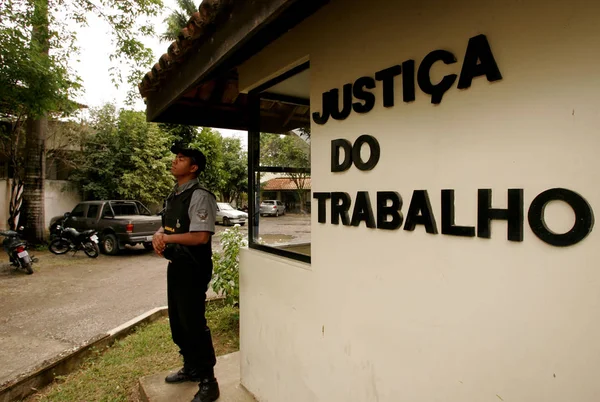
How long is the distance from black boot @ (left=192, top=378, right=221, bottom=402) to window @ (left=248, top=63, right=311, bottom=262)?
1133 millimetres

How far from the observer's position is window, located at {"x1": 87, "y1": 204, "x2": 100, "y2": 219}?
11211mm

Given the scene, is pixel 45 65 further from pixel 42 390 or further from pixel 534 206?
pixel 534 206

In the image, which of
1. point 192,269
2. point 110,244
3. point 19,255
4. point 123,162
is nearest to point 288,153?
point 192,269

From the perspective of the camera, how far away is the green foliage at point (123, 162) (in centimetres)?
1623

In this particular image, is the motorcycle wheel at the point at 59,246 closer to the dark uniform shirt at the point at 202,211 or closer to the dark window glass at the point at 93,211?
the dark window glass at the point at 93,211

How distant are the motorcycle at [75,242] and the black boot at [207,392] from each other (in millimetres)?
9230

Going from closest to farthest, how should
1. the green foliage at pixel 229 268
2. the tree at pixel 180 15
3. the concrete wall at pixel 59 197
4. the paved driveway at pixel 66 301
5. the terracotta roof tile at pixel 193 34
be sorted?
the terracotta roof tile at pixel 193 34 → the paved driveway at pixel 66 301 → the green foliage at pixel 229 268 → the concrete wall at pixel 59 197 → the tree at pixel 180 15

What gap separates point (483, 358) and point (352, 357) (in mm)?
785

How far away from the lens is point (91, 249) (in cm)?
1048

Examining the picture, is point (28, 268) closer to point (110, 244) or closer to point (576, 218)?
Answer: point (110, 244)

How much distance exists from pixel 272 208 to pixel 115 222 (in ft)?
31.1

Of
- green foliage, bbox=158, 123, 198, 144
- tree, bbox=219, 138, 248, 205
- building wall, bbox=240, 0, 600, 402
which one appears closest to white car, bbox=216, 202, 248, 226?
green foliage, bbox=158, 123, 198, 144

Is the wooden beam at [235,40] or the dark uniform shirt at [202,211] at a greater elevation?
Result: the wooden beam at [235,40]

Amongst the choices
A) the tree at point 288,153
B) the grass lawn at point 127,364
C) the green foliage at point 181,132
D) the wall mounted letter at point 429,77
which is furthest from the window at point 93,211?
the wall mounted letter at point 429,77
